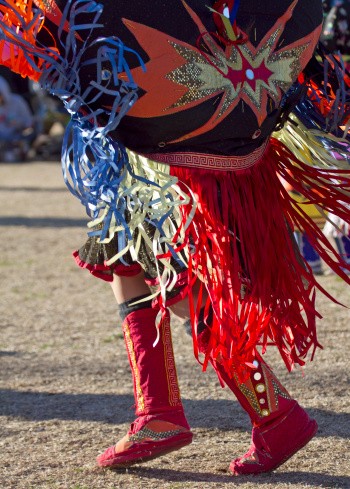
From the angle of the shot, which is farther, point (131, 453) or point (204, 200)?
point (131, 453)

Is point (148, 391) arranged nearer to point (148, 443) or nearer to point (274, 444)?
point (148, 443)

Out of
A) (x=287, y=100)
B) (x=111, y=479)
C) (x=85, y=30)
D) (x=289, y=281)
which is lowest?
(x=111, y=479)

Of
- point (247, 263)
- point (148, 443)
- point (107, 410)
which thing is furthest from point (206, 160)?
point (107, 410)

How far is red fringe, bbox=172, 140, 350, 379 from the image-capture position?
→ 234cm

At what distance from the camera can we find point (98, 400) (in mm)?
3137

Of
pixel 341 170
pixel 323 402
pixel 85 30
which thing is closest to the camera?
pixel 85 30

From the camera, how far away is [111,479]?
249cm

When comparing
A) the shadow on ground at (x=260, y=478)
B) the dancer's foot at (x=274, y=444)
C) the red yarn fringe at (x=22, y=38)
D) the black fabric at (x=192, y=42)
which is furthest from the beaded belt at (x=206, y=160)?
the shadow on ground at (x=260, y=478)

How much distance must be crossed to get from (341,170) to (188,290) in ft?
1.63

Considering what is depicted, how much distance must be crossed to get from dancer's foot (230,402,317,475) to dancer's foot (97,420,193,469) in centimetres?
15

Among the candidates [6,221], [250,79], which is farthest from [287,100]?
[6,221]

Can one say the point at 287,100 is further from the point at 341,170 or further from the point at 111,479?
the point at 111,479

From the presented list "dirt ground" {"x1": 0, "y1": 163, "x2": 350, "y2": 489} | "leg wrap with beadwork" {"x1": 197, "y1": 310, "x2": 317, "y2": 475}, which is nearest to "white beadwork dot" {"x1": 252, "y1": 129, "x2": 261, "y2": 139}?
"leg wrap with beadwork" {"x1": 197, "y1": 310, "x2": 317, "y2": 475}

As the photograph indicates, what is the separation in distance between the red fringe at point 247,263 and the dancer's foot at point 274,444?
167 mm
